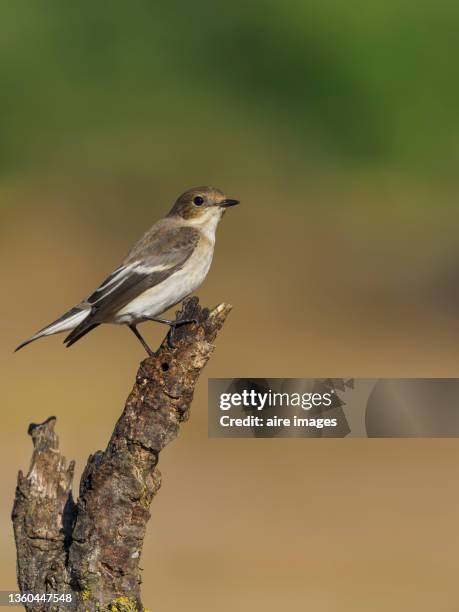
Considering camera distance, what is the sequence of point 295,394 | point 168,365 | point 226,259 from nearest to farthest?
point 168,365
point 295,394
point 226,259

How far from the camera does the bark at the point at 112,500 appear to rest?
4.42 m

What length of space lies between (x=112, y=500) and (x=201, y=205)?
2.66 metres

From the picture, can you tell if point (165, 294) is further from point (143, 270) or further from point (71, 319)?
point (71, 319)

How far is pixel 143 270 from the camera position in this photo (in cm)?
615

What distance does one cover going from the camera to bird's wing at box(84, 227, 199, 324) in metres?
6.00

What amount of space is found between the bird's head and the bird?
28 centimetres

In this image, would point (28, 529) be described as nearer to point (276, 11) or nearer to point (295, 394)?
point (295, 394)

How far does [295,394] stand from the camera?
634cm

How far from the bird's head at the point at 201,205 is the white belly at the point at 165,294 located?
519 millimetres

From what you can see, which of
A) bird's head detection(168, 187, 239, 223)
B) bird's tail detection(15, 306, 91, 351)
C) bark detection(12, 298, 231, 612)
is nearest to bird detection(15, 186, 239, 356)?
bird's tail detection(15, 306, 91, 351)

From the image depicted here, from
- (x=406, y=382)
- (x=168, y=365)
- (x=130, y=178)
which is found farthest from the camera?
(x=130, y=178)

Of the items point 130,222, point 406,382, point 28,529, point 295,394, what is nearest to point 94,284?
point 130,222

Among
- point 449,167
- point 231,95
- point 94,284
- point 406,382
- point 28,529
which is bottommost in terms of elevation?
point 28,529

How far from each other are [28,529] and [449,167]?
13.6 metres
